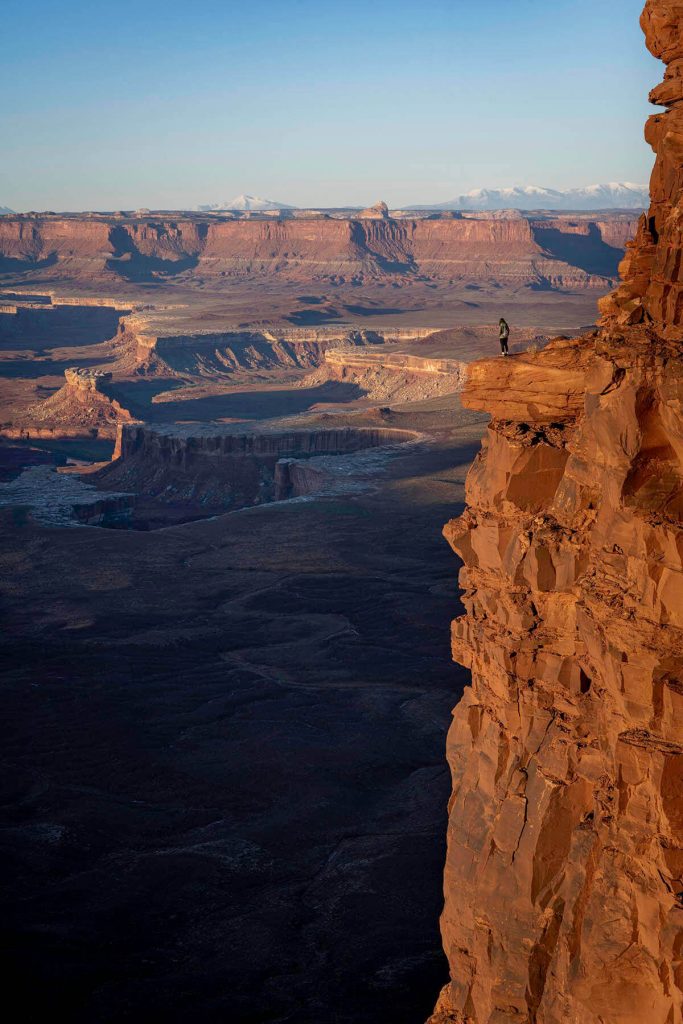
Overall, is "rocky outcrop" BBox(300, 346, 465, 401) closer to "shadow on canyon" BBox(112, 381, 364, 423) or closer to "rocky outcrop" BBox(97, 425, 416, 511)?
"shadow on canyon" BBox(112, 381, 364, 423)

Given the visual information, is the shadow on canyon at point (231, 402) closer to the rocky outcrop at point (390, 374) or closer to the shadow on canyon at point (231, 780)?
the rocky outcrop at point (390, 374)

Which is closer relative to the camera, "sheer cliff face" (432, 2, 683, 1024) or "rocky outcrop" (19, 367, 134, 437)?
"sheer cliff face" (432, 2, 683, 1024)

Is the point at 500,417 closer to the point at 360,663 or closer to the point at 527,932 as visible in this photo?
the point at 527,932

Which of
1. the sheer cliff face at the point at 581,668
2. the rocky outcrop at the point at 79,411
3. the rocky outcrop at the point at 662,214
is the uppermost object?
the rocky outcrop at the point at 662,214

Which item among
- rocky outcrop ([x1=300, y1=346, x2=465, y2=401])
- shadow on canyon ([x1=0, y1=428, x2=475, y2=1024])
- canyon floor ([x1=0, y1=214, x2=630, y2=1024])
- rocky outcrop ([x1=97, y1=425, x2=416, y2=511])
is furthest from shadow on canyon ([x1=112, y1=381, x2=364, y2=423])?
shadow on canyon ([x1=0, y1=428, x2=475, y2=1024])

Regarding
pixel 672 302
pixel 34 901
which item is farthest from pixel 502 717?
pixel 34 901

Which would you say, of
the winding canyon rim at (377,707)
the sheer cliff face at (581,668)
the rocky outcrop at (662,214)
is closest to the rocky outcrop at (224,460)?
the winding canyon rim at (377,707)

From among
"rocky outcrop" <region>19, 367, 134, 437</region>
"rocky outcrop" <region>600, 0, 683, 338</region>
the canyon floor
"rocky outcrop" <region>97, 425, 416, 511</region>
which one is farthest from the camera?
"rocky outcrop" <region>19, 367, 134, 437</region>
